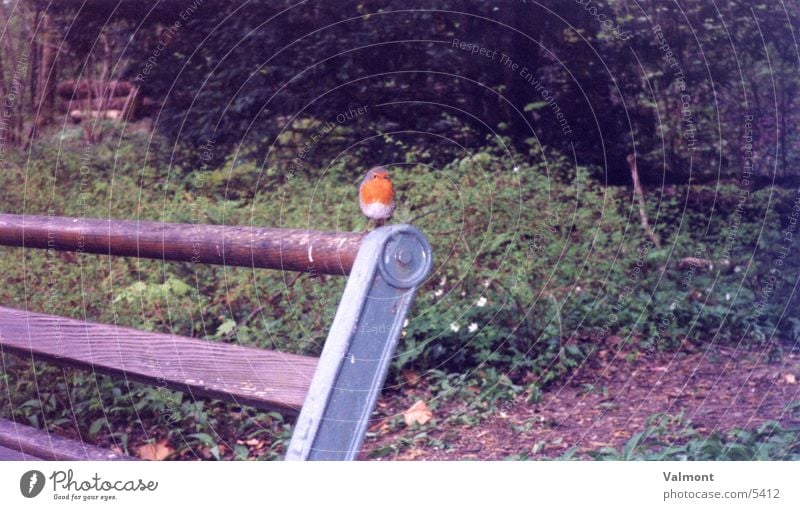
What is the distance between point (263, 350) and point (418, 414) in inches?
52.4

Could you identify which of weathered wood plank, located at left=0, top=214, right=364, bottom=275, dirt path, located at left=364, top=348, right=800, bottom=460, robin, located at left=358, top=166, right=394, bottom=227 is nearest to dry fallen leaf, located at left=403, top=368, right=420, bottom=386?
dirt path, located at left=364, top=348, right=800, bottom=460

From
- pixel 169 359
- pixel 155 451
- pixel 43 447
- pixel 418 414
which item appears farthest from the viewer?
pixel 418 414

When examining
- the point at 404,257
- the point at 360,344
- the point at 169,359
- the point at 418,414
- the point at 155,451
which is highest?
the point at 404,257

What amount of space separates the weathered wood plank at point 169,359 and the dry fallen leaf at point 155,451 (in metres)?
0.76

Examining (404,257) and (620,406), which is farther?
(620,406)

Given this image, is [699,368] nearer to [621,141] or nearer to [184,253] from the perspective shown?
[621,141]

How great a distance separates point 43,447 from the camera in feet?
4.82

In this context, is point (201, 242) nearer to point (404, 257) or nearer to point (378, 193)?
point (404, 257)

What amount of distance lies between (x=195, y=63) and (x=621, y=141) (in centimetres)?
179

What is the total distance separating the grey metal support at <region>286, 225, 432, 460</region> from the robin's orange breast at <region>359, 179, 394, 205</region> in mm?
1401

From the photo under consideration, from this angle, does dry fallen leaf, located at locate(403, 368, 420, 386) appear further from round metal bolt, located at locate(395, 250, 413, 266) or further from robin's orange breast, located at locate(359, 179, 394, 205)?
round metal bolt, located at locate(395, 250, 413, 266)

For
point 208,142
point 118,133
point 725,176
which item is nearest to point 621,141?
point 725,176

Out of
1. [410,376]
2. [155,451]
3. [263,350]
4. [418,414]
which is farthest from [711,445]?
[155,451]

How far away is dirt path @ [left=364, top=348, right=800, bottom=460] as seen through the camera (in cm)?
218
